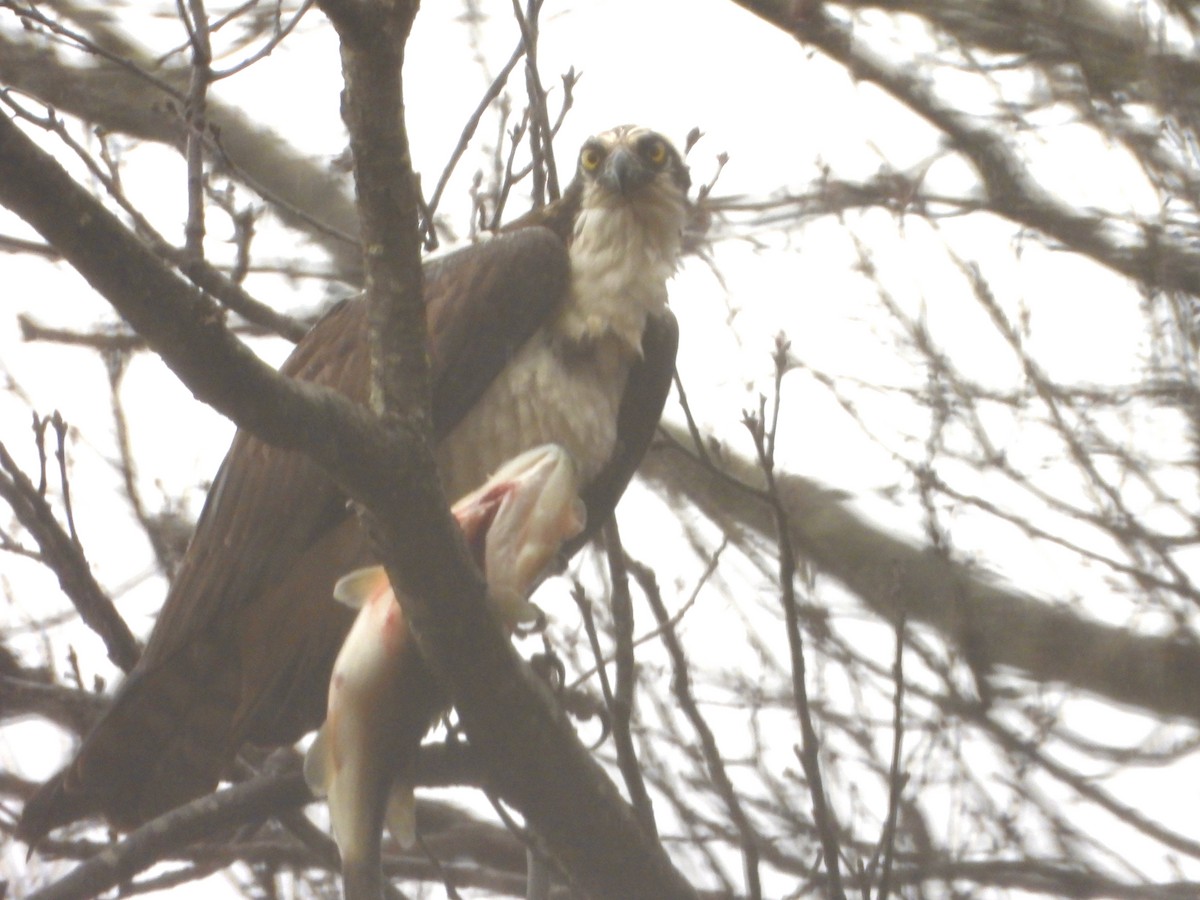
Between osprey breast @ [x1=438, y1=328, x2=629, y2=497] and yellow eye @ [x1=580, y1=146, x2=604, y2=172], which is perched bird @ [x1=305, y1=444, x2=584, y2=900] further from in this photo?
yellow eye @ [x1=580, y1=146, x2=604, y2=172]

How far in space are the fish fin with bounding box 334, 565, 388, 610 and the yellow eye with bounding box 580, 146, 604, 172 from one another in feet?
6.24

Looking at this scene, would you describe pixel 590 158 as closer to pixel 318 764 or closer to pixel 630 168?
pixel 630 168

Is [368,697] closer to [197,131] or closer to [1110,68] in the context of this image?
[197,131]

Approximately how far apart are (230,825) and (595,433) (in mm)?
1431

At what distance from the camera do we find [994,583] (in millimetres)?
5164

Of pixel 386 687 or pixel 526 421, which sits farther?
pixel 526 421

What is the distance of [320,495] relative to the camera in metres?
3.98

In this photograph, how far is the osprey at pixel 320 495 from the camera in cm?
392

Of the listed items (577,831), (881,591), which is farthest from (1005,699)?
(577,831)

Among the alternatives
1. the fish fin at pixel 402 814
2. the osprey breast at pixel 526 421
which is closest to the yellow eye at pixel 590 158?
the osprey breast at pixel 526 421

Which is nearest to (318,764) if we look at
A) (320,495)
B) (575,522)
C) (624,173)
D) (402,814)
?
(402,814)

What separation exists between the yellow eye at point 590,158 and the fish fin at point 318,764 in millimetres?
2232

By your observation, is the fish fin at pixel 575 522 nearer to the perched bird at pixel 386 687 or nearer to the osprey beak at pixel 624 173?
the perched bird at pixel 386 687

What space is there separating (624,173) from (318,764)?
2.19 meters
